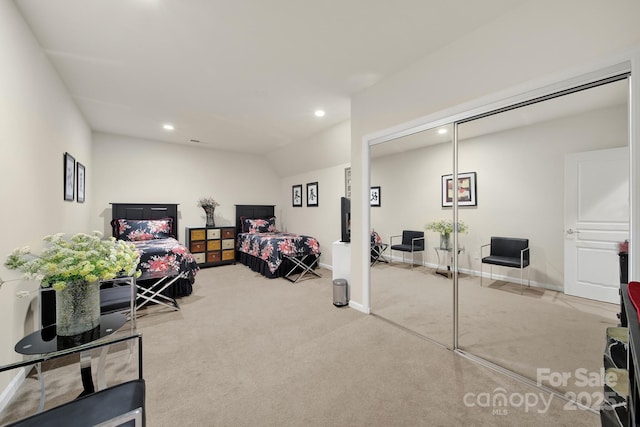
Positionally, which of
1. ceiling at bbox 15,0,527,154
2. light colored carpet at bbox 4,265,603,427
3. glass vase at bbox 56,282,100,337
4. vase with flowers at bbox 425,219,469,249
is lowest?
light colored carpet at bbox 4,265,603,427

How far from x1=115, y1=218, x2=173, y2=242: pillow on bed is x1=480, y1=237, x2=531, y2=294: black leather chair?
531cm

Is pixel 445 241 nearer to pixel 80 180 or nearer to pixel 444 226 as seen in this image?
pixel 444 226

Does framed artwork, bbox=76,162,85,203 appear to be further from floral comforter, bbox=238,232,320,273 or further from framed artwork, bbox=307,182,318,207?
framed artwork, bbox=307,182,318,207

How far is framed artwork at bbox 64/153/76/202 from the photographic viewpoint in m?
3.04

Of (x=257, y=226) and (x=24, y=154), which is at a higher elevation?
(x=24, y=154)

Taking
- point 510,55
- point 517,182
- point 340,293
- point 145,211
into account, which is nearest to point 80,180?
point 145,211

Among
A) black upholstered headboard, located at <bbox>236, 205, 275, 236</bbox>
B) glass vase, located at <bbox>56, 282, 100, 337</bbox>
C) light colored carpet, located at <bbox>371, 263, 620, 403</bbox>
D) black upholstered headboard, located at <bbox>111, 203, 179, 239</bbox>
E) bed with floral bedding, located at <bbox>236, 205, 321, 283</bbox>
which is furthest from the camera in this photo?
black upholstered headboard, located at <bbox>236, 205, 275, 236</bbox>

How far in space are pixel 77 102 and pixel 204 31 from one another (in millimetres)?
2776

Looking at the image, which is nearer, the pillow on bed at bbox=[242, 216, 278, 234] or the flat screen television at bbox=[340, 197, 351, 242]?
the flat screen television at bbox=[340, 197, 351, 242]

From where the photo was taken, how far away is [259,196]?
6945mm

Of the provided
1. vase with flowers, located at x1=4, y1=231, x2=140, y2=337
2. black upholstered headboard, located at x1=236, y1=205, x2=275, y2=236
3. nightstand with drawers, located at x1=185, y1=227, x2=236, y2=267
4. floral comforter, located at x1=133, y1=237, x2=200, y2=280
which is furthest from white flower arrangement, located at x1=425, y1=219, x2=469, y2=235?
black upholstered headboard, located at x1=236, y1=205, x2=275, y2=236

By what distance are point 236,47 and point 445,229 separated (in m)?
2.62

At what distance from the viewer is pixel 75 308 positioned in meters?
1.50

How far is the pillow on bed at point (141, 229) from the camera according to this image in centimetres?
472
